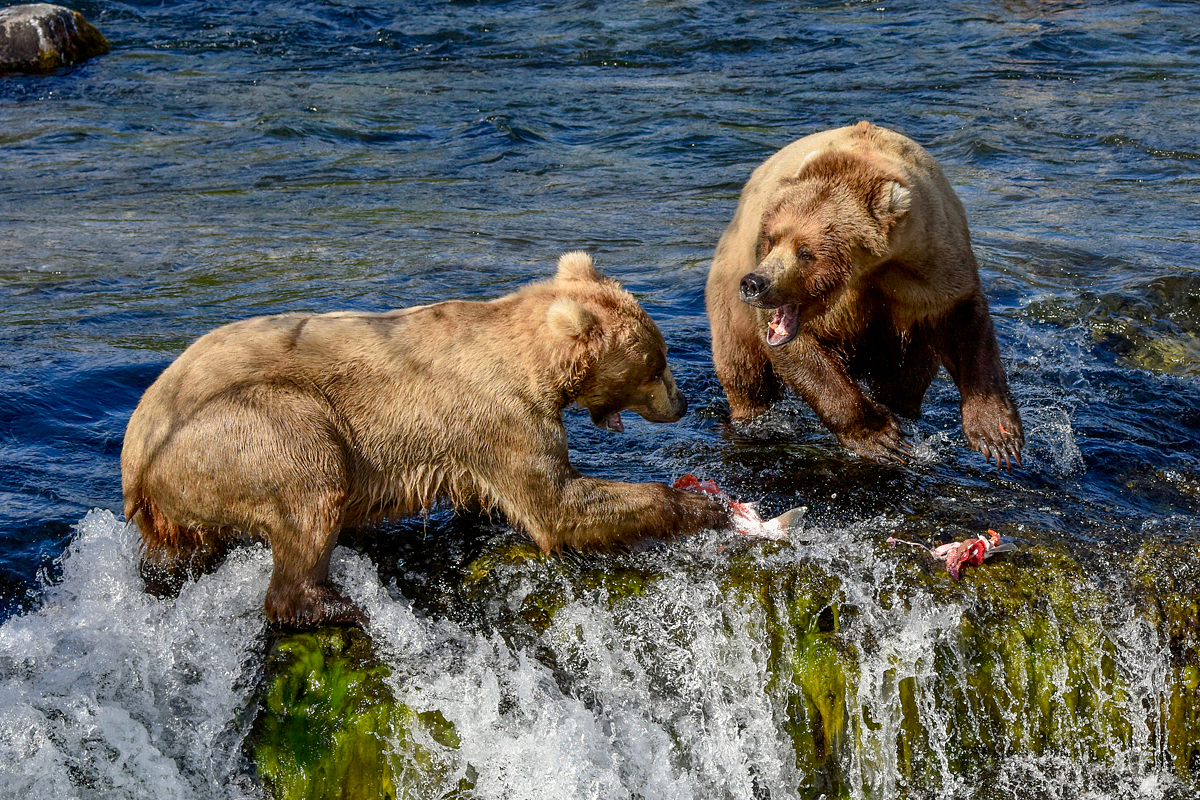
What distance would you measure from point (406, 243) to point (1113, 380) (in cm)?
540

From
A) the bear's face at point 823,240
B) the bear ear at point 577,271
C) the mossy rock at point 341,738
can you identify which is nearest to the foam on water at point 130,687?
the mossy rock at point 341,738

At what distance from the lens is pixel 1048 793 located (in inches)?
180

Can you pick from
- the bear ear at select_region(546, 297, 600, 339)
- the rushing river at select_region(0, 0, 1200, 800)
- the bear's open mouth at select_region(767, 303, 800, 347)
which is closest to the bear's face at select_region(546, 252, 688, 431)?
the bear ear at select_region(546, 297, 600, 339)

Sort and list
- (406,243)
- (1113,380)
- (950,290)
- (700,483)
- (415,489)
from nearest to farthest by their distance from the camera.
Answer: (415,489) → (700,483) → (950,290) → (1113,380) → (406,243)

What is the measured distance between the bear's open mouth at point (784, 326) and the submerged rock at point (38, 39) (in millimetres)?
13015

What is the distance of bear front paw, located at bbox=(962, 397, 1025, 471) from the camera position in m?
5.93

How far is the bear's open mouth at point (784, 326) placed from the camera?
5.89m

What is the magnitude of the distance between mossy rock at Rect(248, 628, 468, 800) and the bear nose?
7.37ft

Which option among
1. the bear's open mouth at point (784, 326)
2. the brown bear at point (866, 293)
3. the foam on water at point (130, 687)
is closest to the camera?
the foam on water at point (130, 687)

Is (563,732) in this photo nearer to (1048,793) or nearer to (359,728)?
(359,728)

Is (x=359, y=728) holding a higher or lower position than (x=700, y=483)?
lower

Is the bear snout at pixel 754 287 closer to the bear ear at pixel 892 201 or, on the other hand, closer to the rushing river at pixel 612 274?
the bear ear at pixel 892 201

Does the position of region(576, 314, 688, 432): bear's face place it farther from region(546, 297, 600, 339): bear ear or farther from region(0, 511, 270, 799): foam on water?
region(0, 511, 270, 799): foam on water

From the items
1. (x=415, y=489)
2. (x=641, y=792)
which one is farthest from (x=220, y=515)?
(x=641, y=792)
